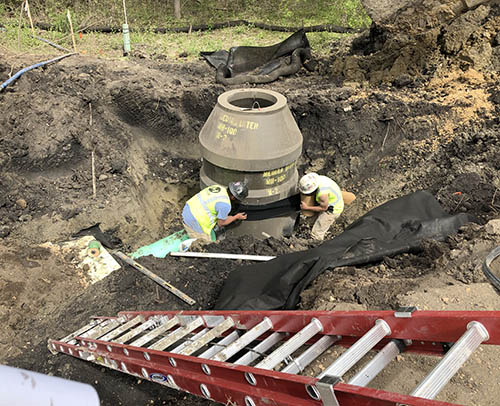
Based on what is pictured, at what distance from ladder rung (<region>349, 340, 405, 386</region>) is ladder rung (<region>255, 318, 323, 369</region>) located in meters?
0.45

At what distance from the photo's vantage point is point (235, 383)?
2.35 m

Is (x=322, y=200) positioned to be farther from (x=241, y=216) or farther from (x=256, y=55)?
(x=256, y=55)

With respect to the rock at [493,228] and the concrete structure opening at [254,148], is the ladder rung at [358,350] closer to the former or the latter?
the rock at [493,228]

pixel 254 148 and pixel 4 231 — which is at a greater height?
pixel 254 148

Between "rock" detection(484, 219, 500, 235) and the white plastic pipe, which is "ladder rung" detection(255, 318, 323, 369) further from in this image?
"rock" detection(484, 219, 500, 235)

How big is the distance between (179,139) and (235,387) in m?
6.93

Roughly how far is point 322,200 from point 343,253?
7.16ft

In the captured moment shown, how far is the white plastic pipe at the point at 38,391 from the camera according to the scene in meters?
1.01

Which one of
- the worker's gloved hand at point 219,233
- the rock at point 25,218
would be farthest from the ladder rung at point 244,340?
the rock at point 25,218

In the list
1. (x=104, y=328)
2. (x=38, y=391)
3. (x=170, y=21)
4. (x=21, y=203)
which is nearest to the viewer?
(x=38, y=391)

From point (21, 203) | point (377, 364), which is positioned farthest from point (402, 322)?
point (21, 203)

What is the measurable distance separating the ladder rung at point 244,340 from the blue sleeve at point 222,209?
3086 millimetres

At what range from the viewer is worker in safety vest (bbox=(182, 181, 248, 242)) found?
5816mm

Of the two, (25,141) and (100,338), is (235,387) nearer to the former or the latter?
(100,338)
